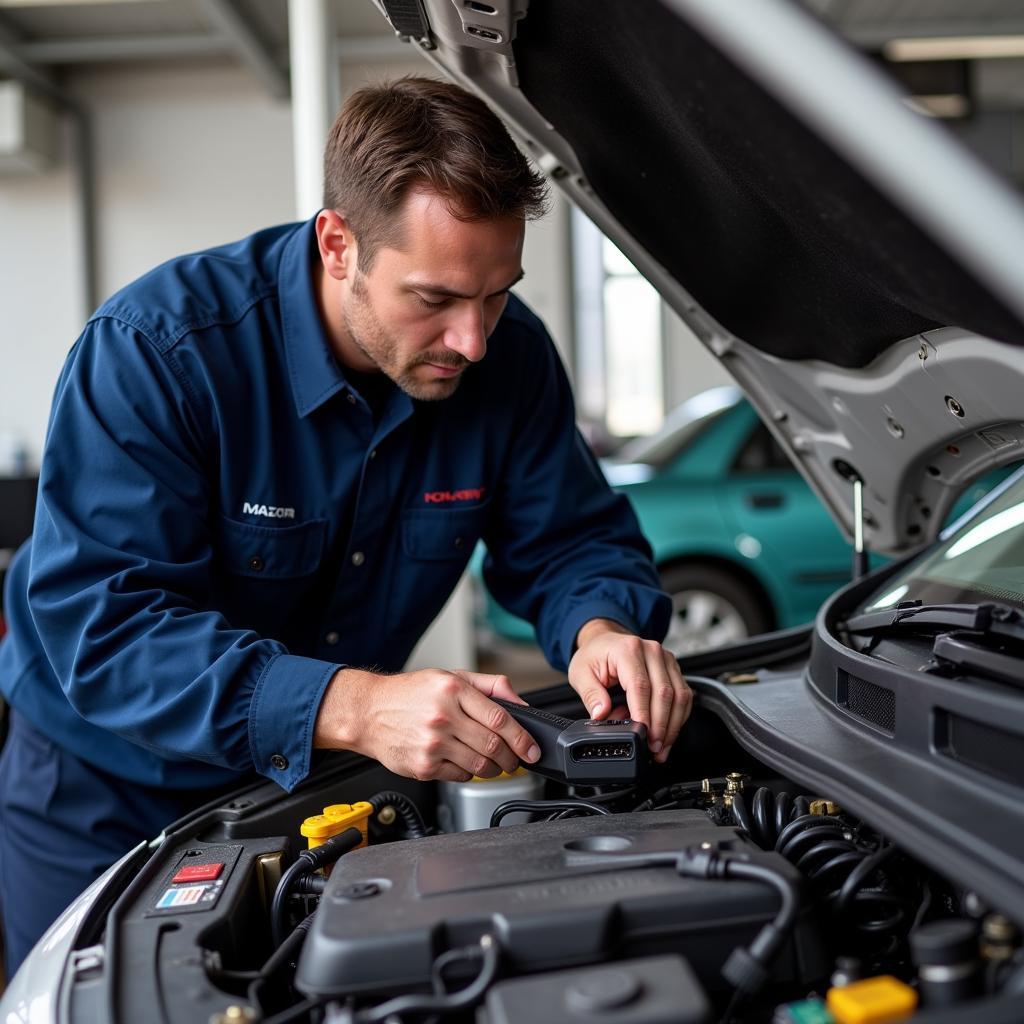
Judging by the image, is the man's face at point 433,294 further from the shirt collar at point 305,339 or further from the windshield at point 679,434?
the windshield at point 679,434

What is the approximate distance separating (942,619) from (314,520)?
0.86m

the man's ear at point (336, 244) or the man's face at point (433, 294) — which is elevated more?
the man's ear at point (336, 244)

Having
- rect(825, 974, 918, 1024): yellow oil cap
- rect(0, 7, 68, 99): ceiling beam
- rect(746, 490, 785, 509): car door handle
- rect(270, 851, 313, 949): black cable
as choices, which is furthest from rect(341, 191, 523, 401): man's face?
rect(0, 7, 68, 99): ceiling beam

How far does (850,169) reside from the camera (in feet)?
2.53

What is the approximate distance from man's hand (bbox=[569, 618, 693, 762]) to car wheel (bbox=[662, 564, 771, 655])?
336 centimetres

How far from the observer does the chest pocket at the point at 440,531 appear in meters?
1.69

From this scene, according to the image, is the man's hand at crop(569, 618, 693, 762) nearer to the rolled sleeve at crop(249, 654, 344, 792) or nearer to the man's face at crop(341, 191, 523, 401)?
the rolled sleeve at crop(249, 654, 344, 792)

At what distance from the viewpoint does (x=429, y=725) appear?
117 cm

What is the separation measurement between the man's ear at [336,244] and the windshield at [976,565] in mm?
869

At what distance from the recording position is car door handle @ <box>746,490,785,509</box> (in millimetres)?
4715

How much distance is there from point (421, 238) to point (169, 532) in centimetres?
49

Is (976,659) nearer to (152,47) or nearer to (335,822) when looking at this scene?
(335,822)

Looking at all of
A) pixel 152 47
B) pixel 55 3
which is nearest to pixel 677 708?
pixel 55 3

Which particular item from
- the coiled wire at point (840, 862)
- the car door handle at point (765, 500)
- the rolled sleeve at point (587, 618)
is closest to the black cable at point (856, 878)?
the coiled wire at point (840, 862)
